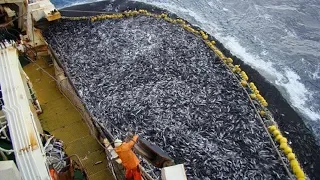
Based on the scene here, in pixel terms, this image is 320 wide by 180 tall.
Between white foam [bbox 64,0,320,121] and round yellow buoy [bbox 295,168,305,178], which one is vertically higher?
white foam [bbox 64,0,320,121]

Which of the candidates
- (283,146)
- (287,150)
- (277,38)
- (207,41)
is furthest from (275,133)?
(277,38)

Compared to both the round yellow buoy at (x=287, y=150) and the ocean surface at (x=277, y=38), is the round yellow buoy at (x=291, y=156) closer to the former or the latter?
the round yellow buoy at (x=287, y=150)

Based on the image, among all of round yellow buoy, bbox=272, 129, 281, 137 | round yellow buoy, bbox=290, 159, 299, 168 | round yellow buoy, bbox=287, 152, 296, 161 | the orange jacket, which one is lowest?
round yellow buoy, bbox=290, 159, 299, 168

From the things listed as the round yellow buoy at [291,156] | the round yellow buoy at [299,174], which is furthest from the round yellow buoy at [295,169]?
the round yellow buoy at [291,156]

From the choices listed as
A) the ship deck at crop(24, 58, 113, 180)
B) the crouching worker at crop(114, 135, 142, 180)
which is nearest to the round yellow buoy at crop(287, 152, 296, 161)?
the ship deck at crop(24, 58, 113, 180)

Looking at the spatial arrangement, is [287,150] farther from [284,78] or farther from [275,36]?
[275,36]

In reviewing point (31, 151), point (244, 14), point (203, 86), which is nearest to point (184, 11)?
point (244, 14)

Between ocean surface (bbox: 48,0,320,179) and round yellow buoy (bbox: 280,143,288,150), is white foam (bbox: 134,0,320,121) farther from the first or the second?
round yellow buoy (bbox: 280,143,288,150)
